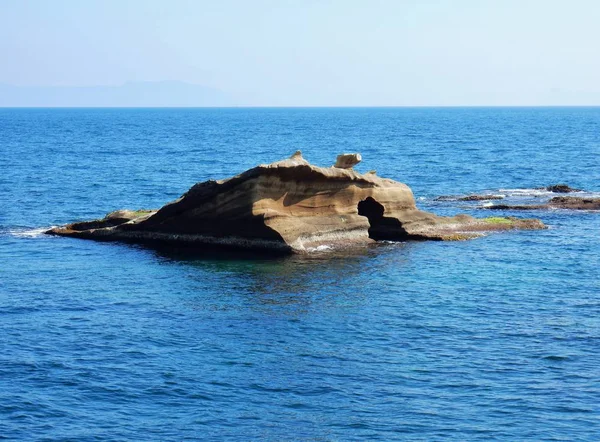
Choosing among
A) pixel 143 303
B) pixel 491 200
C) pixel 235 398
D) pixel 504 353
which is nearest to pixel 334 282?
pixel 143 303

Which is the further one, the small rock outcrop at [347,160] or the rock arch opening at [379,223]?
the small rock outcrop at [347,160]

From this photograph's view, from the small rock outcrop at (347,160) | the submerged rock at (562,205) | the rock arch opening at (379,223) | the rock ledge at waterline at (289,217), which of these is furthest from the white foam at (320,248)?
the submerged rock at (562,205)

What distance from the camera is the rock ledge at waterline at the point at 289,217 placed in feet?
175

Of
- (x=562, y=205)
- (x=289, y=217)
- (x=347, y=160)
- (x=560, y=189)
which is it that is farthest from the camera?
(x=560, y=189)

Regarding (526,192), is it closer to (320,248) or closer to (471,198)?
(471,198)

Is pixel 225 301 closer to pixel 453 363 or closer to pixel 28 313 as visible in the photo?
pixel 28 313

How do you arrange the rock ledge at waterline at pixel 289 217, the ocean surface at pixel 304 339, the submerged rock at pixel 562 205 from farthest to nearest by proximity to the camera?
1. the submerged rock at pixel 562 205
2. the rock ledge at waterline at pixel 289 217
3. the ocean surface at pixel 304 339

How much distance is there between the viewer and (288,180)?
54.0 m

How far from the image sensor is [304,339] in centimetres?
3719

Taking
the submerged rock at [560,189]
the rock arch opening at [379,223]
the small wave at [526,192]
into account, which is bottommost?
the rock arch opening at [379,223]

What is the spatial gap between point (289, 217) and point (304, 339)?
17936 mm

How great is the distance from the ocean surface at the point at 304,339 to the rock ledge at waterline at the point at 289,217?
6.21 ft

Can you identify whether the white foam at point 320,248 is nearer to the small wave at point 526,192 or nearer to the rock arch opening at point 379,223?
the rock arch opening at point 379,223

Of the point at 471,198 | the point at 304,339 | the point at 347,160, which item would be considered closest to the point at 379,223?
the point at 347,160
